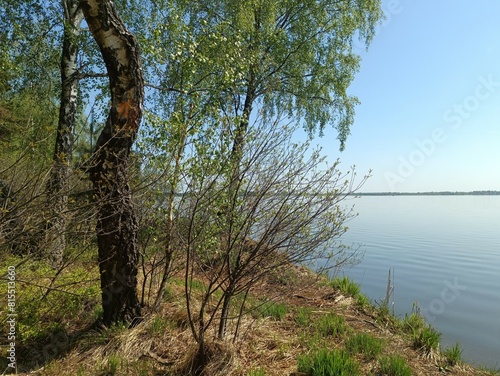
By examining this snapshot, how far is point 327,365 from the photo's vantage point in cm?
320

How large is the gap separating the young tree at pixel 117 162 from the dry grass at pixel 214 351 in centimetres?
41

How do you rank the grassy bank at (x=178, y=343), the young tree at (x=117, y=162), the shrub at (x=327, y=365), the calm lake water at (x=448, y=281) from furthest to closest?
the calm lake water at (x=448, y=281)
the young tree at (x=117, y=162)
the grassy bank at (x=178, y=343)
the shrub at (x=327, y=365)

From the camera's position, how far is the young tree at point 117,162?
12.1 ft

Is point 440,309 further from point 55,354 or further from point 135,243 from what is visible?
point 55,354

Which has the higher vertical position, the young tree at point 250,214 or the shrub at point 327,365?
the young tree at point 250,214

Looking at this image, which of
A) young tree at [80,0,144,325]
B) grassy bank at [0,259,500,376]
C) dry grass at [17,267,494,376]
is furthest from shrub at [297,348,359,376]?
young tree at [80,0,144,325]

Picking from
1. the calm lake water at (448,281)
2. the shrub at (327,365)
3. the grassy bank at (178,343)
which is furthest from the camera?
the calm lake water at (448,281)

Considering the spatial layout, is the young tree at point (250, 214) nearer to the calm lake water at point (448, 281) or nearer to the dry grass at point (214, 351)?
the dry grass at point (214, 351)

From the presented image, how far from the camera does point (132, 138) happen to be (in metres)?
3.85

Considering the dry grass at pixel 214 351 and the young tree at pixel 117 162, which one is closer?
the dry grass at pixel 214 351

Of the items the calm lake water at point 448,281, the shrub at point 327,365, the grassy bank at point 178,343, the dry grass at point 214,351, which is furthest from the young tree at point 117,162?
the calm lake water at point 448,281

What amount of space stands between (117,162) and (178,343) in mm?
2141

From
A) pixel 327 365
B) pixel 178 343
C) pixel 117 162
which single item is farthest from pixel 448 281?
pixel 117 162

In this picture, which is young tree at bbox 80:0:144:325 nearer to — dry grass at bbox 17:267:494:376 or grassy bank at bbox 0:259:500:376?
grassy bank at bbox 0:259:500:376
